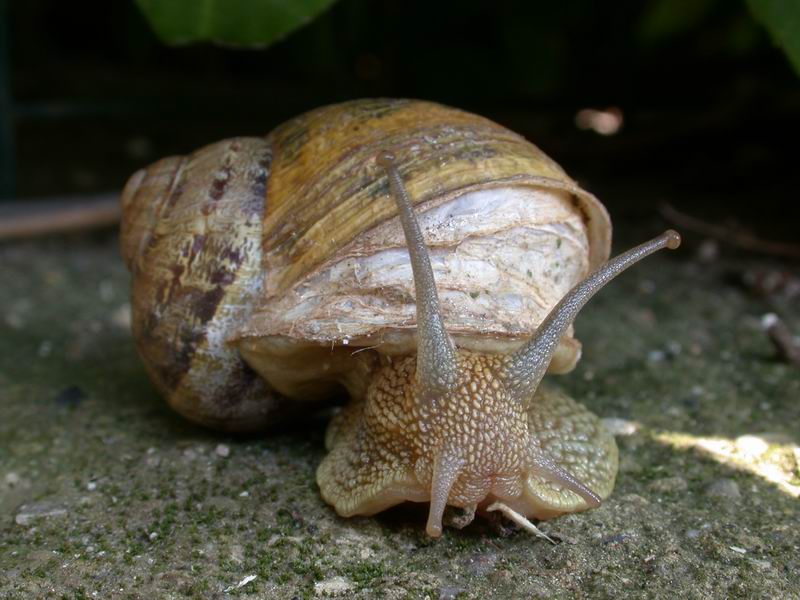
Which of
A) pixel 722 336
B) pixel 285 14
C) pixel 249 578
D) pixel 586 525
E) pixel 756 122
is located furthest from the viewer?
pixel 756 122

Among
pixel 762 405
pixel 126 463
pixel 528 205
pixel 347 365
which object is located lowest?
pixel 126 463

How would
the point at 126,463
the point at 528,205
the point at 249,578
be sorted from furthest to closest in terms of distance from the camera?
the point at 126,463 < the point at 528,205 < the point at 249,578

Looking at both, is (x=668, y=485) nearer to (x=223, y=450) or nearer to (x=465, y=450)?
(x=465, y=450)

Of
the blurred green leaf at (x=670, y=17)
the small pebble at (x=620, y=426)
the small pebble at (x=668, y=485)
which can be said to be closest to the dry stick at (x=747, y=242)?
the blurred green leaf at (x=670, y=17)

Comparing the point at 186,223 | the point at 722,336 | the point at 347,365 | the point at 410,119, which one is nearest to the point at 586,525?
the point at 347,365

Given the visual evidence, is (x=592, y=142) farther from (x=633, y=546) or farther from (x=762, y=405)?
(x=633, y=546)

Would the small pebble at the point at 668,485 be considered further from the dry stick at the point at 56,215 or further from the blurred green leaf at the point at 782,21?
the dry stick at the point at 56,215

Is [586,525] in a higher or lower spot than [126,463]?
higher
